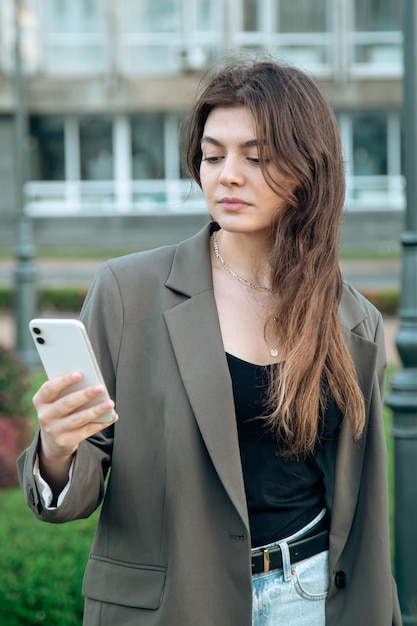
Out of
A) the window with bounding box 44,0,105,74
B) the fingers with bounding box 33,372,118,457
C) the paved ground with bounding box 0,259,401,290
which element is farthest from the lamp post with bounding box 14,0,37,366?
the window with bounding box 44,0,105,74

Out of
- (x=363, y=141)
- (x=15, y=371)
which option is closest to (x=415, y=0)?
(x=15, y=371)

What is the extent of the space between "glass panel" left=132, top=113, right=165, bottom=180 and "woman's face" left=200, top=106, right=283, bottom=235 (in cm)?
2595

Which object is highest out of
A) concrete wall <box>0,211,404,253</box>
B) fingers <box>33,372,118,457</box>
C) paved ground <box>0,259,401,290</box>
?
fingers <box>33,372,118,457</box>

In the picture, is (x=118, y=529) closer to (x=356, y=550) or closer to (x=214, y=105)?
(x=356, y=550)

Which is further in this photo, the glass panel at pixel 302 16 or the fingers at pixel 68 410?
the glass panel at pixel 302 16

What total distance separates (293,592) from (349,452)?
0.32 m

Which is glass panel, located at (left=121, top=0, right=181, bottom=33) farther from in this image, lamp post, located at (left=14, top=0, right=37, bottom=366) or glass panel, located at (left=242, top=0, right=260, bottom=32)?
lamp post, located at (left=14, top=0, right=37, bottom=366)

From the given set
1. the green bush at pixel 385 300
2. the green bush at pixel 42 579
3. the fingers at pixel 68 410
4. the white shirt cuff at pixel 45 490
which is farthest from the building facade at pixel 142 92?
the fingers at pixel 68 410

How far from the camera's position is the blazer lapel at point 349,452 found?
84.0 inches

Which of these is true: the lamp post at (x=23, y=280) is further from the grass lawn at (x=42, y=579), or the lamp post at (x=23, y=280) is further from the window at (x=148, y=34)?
the window at (x=148, y=34)

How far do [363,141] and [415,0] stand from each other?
80.0 ft

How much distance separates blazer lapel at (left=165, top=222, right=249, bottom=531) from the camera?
1982 mm

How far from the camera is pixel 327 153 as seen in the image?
86.7 inches

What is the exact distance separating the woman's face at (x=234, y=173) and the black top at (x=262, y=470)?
306 millimetres
